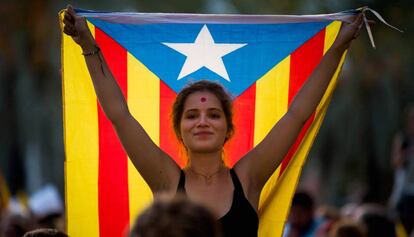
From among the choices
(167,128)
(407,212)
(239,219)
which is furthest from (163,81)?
(407,212)

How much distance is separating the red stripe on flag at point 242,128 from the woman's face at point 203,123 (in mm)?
690

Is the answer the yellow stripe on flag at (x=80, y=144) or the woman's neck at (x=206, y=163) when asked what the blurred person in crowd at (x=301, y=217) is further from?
the woman's neck at (x=206, y=163)

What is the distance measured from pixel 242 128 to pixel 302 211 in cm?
464

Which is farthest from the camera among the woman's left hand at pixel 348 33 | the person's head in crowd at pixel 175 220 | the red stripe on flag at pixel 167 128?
the red stripe on flag at pixel 167 128

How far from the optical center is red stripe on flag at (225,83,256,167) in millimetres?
6598

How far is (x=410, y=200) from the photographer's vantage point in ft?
39.0

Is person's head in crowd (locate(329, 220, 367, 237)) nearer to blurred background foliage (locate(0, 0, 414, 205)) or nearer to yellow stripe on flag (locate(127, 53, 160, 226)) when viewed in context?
yellow stripe on flag (locate(127, 53, 160, 226))

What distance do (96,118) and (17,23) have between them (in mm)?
18763

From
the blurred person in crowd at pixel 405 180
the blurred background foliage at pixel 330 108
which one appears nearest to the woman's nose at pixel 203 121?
the blurred person in crowd at pixel 405 180

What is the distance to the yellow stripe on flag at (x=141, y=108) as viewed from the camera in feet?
21.8

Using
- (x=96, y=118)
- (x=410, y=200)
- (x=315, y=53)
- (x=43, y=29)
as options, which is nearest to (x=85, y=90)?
(x=96, y=118)

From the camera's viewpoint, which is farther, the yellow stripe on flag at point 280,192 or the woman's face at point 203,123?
the yellow stripe on flag at point 280,192

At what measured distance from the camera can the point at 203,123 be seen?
578 centimetres

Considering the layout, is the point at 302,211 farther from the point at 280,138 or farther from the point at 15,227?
the point at 280,138
